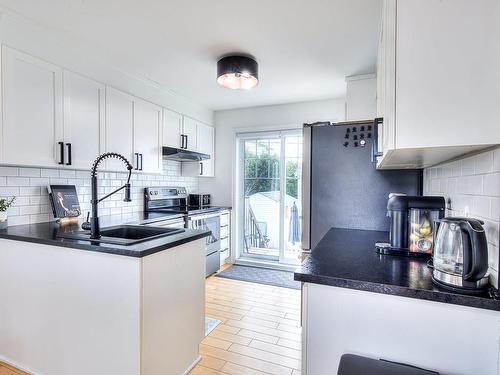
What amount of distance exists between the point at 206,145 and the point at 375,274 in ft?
11.6

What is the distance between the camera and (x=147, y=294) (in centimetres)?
146

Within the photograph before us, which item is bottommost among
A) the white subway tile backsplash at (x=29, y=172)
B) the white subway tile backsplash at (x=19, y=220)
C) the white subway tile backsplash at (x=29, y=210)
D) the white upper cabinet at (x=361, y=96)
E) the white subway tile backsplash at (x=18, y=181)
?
the white subway tile backsplash at (x=19, y=220)

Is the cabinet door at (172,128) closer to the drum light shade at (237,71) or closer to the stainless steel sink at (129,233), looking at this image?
the drum light shade at (237,71)

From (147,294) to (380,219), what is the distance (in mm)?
1683

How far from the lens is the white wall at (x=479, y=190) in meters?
0.88

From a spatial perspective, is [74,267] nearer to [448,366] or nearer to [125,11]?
[125,11]

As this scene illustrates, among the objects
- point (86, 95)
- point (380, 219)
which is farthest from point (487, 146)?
point (86, 95)

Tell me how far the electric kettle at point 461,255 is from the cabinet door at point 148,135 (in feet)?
9.05

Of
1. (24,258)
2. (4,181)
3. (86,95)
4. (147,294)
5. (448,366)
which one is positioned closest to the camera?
(448,366)

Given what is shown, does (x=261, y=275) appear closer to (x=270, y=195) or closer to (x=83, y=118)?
(x=270, y=195)

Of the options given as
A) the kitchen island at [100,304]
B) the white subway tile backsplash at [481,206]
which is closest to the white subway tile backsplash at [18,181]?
the kitchen island at [100,304]

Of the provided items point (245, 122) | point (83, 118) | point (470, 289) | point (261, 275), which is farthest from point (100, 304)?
point (245, 122)

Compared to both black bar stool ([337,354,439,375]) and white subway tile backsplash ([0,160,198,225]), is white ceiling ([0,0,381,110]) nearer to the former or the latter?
white subway tile backsplash ([0,160,198,225])

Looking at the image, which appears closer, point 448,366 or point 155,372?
point 448,366
